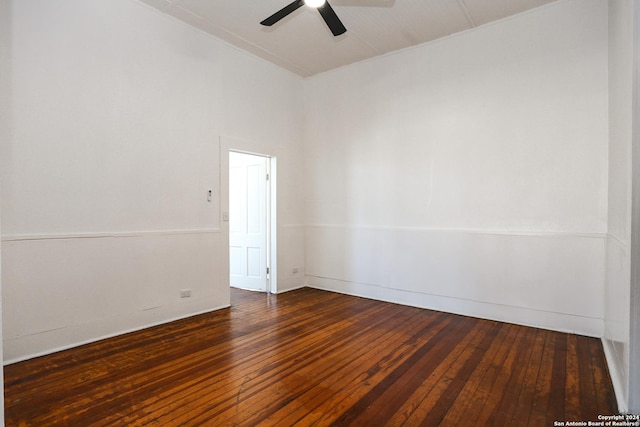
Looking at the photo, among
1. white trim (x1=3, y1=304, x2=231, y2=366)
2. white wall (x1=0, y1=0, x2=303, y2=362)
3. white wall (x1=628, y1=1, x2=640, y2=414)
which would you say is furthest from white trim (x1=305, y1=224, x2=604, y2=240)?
white trim (x1=3, y1=304, x2=231, y2=366)

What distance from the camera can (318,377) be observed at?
2635mm

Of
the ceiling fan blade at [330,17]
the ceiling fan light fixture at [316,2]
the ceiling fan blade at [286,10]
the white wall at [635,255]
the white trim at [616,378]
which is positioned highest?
the ceiling fan blade at [286,10]

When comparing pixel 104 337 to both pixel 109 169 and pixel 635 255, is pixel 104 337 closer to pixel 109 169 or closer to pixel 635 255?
pixel 109 169

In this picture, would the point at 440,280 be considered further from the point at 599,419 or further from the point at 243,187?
the point at 243,187

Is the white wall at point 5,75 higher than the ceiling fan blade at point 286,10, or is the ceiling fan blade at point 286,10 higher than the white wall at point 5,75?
the ceiling fan blade at point 286,10

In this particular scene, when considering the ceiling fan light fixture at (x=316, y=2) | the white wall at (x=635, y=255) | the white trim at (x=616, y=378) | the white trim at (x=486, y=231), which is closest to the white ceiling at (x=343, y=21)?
the ceiling fan light fixture at (x=316, y=2)

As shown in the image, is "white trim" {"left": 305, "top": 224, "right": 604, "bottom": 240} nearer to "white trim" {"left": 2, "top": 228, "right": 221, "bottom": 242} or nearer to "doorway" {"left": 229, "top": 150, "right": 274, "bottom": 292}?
"doorway" {"left": 229, "top": 150, "right": 274, "bottom": 292}

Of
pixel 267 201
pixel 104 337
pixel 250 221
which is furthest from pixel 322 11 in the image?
pixel 104 337

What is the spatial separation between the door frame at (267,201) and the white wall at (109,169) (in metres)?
0.07

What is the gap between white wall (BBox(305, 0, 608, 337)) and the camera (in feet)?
11.6

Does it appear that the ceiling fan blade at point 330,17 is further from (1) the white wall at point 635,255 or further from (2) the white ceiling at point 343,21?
(1) the white wall at point 635,255

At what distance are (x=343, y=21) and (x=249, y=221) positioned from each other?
126 inches

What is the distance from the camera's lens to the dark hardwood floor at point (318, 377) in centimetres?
217

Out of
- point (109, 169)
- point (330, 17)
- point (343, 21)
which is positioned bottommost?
point (109, 169)
